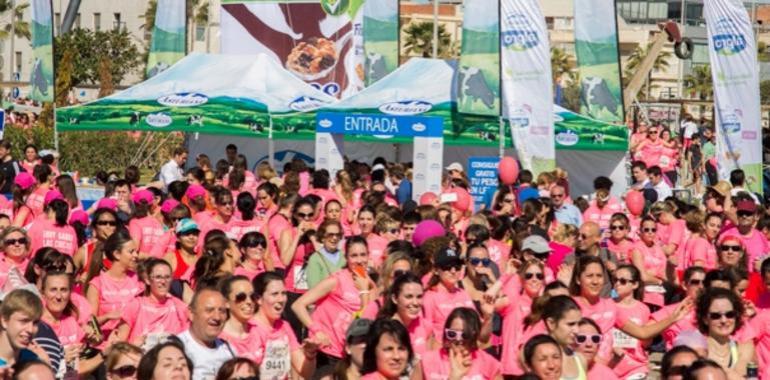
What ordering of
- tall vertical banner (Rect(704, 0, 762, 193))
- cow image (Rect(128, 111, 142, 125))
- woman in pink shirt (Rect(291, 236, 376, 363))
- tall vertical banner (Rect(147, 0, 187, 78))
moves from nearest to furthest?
woman in pink shirt (Rect(291, 236, 376, 363)), tall vertical banner (Rect(704, 0, 762, 193)), cow image (Rect(128, 111, 142, 125)), tall vertical banner (Rect(147, 0, 187, 78))

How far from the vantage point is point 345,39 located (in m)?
30.9

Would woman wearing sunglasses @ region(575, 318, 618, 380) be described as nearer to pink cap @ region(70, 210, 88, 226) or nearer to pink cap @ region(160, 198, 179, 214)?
pink cap @ region(160, 198, 179, 214)

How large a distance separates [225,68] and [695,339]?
1992 cm

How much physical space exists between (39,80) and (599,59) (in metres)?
8.81

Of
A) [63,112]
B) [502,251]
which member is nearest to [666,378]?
[502,251]

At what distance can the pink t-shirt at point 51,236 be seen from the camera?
13609 millimetres

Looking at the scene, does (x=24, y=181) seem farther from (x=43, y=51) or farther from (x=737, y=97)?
(x=43, y=51)

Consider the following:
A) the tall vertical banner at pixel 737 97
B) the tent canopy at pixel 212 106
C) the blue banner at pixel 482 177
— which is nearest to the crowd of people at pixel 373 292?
the tall vertical banner at pixel 737 97

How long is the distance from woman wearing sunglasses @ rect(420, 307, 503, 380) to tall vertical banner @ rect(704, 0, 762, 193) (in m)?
11.7

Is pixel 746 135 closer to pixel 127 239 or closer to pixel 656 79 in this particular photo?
pixel 127 239

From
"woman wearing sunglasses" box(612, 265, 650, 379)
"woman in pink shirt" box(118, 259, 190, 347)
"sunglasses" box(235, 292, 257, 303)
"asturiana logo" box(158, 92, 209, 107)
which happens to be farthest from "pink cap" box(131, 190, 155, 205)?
"asturiana logo" box(158, 92, 209, 107)

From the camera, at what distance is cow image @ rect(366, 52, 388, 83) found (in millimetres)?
28562

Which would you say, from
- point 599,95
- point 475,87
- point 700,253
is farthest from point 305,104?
point 700,253

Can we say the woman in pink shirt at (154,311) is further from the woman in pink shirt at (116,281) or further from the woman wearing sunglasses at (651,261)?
the woman wearing sunglasses at (651,261)
